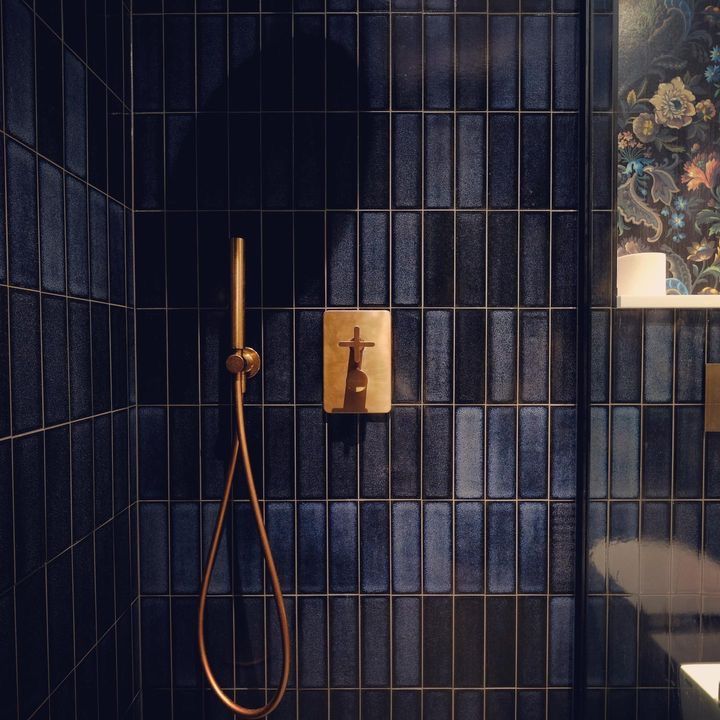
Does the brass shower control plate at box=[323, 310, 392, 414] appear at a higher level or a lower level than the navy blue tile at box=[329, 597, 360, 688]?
higher

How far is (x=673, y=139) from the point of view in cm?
108

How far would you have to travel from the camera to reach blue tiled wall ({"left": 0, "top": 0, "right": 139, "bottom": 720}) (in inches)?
29.9

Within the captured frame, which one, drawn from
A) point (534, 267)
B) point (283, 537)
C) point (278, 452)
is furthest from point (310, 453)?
point (534, 267)

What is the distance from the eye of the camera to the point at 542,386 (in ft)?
3.81

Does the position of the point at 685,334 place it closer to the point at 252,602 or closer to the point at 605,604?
the point at 605,604

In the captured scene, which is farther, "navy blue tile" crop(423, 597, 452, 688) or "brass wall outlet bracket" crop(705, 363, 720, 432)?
"navy blue tile" crop(423, 597, 452, 688)

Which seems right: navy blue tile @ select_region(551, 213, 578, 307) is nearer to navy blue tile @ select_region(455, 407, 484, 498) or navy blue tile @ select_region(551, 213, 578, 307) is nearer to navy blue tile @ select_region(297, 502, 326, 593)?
navy blue tile @ select_region(455, 407, 484, 498)

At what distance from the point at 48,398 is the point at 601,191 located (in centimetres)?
113

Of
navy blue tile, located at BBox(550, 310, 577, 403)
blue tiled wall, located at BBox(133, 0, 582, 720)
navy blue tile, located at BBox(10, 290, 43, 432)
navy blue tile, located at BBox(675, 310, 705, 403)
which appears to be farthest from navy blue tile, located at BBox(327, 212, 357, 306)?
navy blue tile, located at BBox(675, 310, 705, 403)

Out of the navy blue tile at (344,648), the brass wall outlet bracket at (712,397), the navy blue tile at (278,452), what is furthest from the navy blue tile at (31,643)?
the brass wall outlet bracket at (712,397)

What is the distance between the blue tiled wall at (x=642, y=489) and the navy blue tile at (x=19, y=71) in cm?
105

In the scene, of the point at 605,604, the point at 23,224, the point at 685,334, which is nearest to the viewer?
the point at 23,224

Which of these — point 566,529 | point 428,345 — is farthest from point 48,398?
point 566,529

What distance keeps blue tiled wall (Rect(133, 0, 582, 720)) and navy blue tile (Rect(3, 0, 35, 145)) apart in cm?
35
